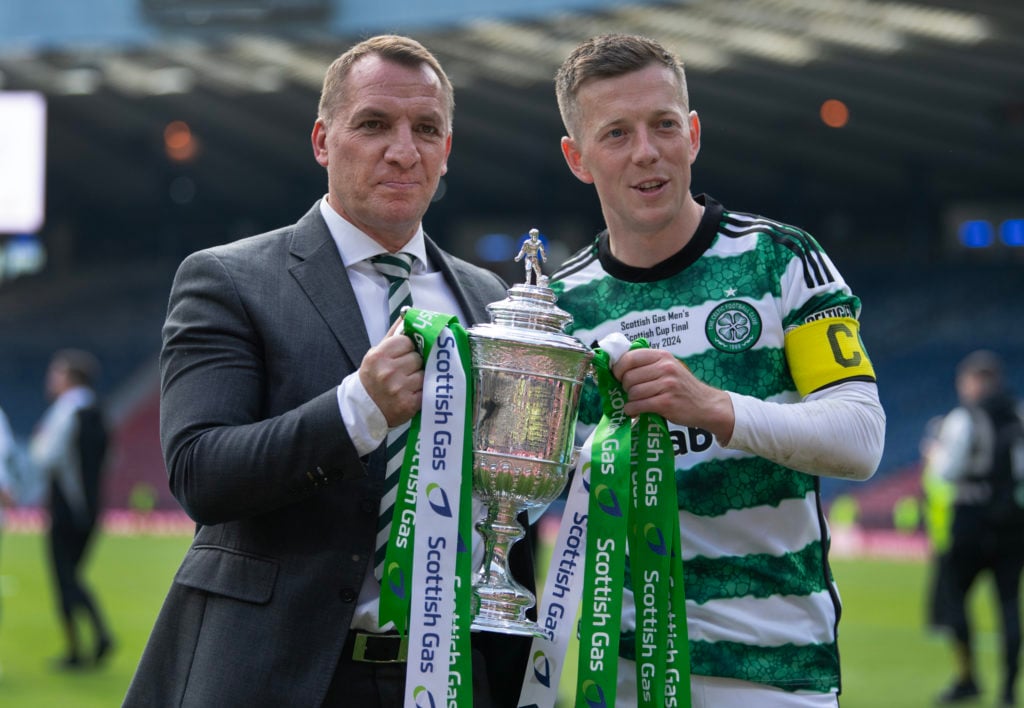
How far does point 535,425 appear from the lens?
236cm

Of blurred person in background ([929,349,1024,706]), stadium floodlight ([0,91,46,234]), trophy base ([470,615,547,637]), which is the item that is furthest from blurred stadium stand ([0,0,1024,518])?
trophy base ([470,615,547,637])

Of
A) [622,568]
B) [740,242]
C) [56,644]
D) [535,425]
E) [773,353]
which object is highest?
[740,242]

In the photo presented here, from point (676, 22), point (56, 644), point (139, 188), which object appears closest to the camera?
point (56, 644)

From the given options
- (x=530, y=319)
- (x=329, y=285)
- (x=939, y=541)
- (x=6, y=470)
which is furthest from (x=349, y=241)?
(x=939, y=541)

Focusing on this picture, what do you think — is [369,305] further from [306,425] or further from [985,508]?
[985,508]

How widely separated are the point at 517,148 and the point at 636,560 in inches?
1089

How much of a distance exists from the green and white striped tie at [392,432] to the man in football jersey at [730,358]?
409 millimetres

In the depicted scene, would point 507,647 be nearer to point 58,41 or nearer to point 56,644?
point 56,644

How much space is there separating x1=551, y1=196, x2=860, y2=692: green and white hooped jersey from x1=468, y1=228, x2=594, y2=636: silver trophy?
0.32 m

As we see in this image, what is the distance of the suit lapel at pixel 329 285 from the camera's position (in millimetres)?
2561

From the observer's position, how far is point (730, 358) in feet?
8.65

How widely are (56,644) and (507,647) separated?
8.15m

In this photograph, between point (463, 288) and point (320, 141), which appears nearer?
point (320, 141)

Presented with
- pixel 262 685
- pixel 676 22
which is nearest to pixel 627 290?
pixel 262 685
